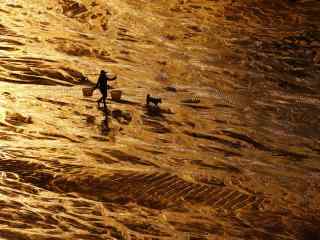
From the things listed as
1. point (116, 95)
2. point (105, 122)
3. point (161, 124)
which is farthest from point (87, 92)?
point (161, 124)

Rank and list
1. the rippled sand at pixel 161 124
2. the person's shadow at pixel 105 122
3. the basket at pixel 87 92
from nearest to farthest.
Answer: the rippled sand at pixel 161 124 → the person's shadow at pixel 105 122 → the basket at pixel 87 92

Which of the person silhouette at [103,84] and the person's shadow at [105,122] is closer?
the person's shadow at [105,122]

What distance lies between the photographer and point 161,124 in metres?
8.55

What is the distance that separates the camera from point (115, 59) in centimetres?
1088

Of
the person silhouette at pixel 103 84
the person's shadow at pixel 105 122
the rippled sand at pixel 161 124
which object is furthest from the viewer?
the person silhouette at pixel 103 84

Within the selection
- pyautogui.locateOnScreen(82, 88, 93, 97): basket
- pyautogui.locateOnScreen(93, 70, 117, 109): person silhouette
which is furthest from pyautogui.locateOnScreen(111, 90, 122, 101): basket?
pyautogui.locateOnScreen(93, 70, 117, 109): person silhouette

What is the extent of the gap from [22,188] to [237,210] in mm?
2297

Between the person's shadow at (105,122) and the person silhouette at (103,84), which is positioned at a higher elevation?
the person silhouette at (103,84)

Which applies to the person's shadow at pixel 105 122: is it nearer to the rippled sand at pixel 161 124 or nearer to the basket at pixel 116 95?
the rippled sand at pixel 161 124

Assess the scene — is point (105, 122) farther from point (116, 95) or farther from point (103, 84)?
point (116, 95)

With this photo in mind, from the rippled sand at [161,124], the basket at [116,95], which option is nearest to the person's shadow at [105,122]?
the rippled sand at [161,124]

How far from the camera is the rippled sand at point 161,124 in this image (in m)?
6.37

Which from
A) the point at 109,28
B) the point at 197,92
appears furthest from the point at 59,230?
the point at 109,28

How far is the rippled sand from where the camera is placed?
637cm
